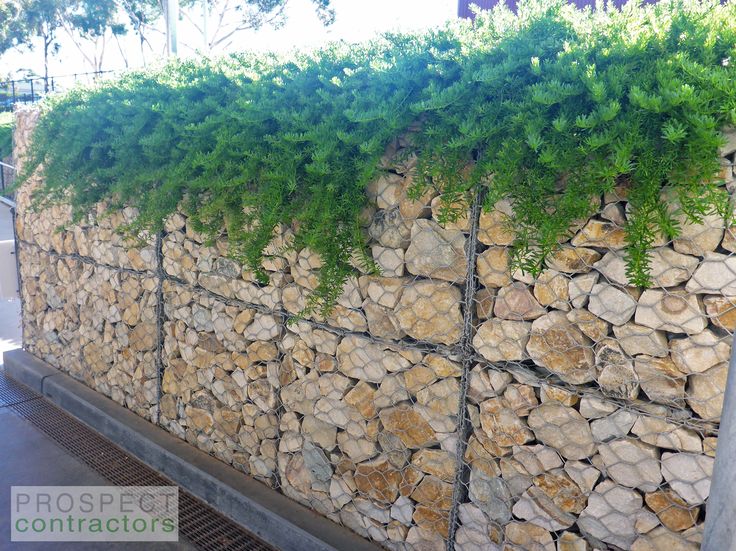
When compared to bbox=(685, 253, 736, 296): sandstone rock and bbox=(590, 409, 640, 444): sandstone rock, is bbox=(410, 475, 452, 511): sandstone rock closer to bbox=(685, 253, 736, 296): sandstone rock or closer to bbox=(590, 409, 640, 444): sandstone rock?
bbox=(590, 409, 640, 444): sandstone rock

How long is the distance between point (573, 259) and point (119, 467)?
3.16m

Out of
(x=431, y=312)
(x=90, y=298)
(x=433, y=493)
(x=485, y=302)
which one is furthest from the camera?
(x=90, y=298)

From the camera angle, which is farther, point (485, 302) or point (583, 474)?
point (485, 302)

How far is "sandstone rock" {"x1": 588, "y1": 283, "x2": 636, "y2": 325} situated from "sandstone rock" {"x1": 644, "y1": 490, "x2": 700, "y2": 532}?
56 centimetres

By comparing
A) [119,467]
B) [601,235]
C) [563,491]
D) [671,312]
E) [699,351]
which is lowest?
[119,467]

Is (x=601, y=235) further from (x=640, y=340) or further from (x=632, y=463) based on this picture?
(x=632, y=463)

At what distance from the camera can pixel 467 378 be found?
247 cm

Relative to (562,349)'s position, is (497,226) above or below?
above

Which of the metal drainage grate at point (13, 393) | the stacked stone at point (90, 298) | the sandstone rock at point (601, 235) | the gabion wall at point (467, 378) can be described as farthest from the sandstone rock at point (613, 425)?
the metal drainage grate at point (13, 393)

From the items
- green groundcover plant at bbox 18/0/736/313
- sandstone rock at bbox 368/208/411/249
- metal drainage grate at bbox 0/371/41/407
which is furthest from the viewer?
metal drainage grate at bbox 0/371/41/407

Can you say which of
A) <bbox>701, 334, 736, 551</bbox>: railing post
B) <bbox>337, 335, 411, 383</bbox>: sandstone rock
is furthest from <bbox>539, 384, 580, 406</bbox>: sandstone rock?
<bbox>701, 334, 736, 551</bbox>: railing post

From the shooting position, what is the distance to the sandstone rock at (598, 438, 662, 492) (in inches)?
80.4

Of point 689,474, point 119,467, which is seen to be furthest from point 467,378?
point 119,467

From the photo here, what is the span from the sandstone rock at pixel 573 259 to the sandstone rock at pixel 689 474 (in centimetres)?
63
